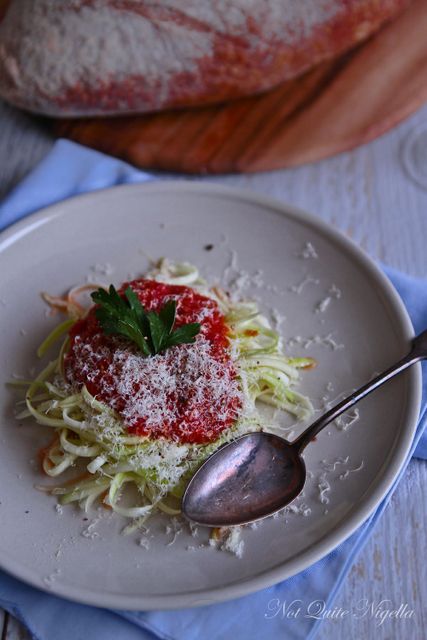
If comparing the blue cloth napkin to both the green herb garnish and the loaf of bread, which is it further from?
the loaf of bread

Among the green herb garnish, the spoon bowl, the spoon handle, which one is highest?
the spoon handle

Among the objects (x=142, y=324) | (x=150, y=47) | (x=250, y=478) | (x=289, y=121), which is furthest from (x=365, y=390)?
(x=150, y=47)

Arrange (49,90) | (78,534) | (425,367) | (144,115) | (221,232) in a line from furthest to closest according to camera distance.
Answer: (144,115) < (49,90) < (221,232) < (425,367) < (78,534)

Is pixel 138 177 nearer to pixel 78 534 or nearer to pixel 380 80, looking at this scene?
pixel 380 80

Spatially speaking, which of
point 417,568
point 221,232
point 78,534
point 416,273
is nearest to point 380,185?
point 416,273

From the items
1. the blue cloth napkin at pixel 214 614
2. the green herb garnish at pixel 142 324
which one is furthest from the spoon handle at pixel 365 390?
the green herb garnish at pixel 142 324

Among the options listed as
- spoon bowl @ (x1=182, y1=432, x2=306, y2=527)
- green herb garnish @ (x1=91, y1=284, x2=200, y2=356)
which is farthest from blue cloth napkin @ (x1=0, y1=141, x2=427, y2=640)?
green herb garnish @ (x1=91, y1=284, x2=200, y2=356)
